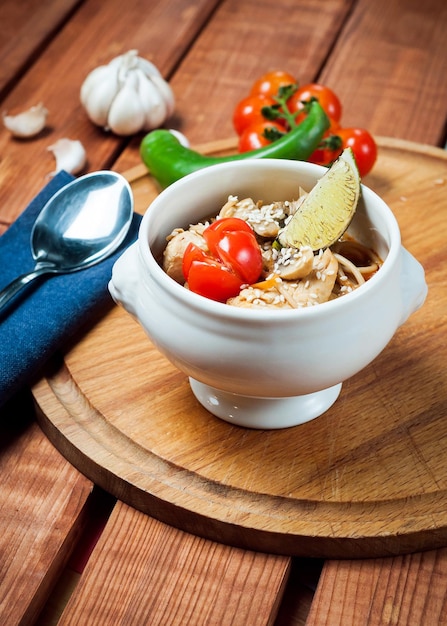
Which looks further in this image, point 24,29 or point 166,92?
point 24,29

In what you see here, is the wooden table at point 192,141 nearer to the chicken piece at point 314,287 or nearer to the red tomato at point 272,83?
the red tomato at point 272,83

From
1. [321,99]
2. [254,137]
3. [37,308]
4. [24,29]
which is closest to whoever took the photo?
[37,308]

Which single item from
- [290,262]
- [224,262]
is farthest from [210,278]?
[290,262]

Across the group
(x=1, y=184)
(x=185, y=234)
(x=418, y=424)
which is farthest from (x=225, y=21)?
(x=418, y=424)

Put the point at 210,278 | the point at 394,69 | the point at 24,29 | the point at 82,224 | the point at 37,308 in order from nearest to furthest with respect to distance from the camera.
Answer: the point at 210,278 → the point at 37,308 → the point at 82,224 → the point at 394,69 → the point at 24,29

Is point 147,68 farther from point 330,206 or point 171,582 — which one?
point 171,582

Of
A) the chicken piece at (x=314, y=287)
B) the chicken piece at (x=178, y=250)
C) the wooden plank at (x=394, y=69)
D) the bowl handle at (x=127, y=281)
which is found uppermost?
the bowl handle at (x=127, y=281)

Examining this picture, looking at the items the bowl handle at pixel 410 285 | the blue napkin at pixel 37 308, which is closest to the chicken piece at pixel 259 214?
the bowl handle at pixel 410 285

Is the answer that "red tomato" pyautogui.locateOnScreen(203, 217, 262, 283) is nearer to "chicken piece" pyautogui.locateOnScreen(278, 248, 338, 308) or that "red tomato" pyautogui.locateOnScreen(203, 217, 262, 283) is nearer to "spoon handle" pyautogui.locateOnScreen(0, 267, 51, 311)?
"chicken piece" pyautogui.locateOnScreen(278, 248, 338, 308)
